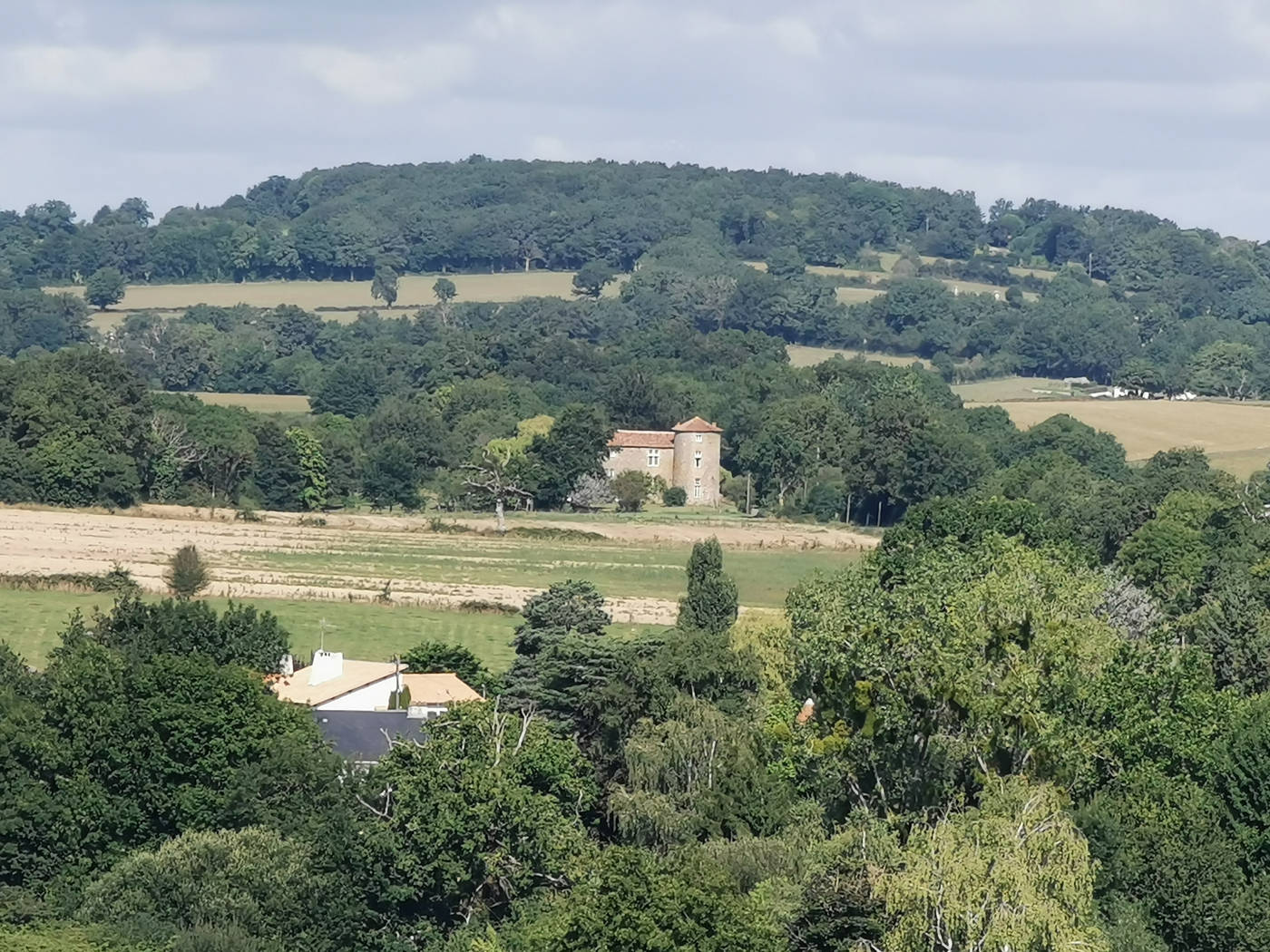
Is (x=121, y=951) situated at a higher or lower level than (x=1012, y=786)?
lower

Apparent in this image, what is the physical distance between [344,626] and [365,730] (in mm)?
21364

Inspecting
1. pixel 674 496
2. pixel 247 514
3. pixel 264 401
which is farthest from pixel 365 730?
pixel 264 401

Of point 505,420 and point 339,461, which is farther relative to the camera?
point 505,420

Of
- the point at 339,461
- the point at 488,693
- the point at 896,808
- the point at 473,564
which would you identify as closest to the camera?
the point at 896,808

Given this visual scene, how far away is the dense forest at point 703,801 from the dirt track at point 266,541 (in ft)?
94.7

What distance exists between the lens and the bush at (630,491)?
132m

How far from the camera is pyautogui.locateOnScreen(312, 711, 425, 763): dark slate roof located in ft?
190

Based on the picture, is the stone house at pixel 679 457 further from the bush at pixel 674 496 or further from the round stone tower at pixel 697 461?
the bush at pixel 674 496

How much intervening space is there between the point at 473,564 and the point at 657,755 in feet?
156

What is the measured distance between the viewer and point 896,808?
47.7 m

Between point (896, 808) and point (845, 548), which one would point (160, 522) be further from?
point (896, 808)

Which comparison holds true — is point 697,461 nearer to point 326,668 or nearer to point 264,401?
point 264,401

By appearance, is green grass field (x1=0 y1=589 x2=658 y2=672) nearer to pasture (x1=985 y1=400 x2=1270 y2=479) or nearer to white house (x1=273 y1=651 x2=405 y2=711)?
white house (x1=273 y1=651 x2=405 y2=711)

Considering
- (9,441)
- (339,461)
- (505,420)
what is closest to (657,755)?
(9,441)
